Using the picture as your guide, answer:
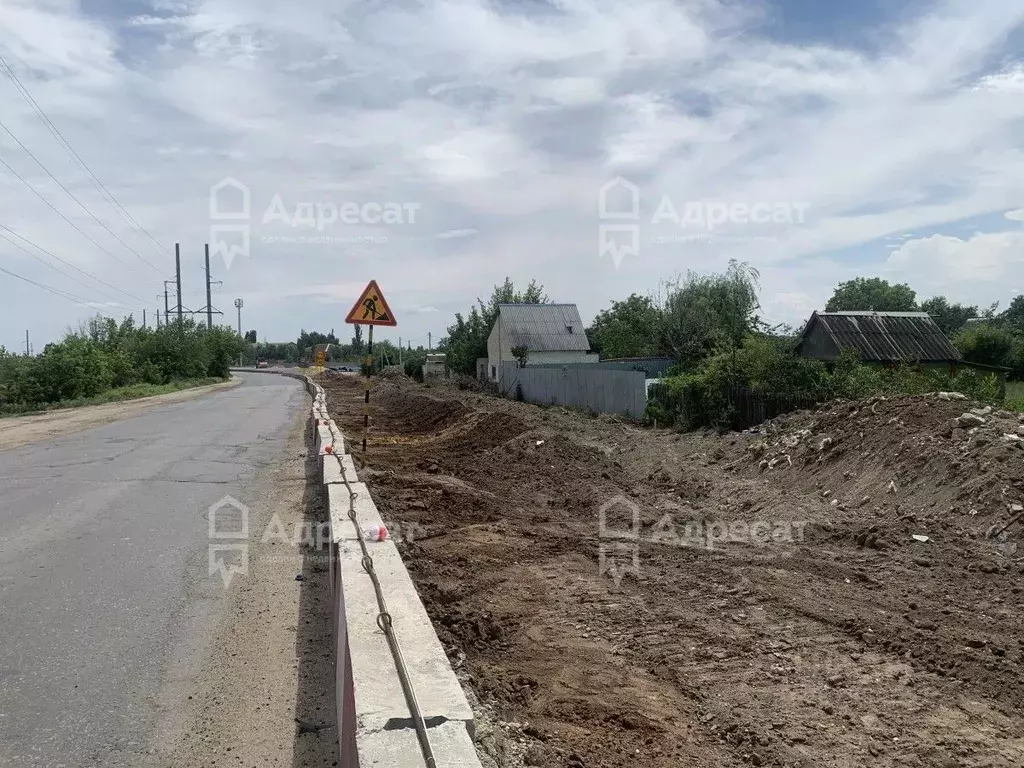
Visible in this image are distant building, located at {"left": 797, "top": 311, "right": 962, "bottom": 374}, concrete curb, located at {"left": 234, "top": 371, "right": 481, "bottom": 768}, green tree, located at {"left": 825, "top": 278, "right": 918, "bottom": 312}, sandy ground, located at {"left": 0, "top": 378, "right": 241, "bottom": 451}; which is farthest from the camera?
green tree, located at {"left": 825, "top": 278, "right": 918, "bottom": 312}

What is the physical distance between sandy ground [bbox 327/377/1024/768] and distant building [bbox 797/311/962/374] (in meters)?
17.8

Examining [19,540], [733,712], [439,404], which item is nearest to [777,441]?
[733,712]

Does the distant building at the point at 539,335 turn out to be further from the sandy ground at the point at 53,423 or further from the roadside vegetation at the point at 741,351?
the sandy ground at the point at 53,423

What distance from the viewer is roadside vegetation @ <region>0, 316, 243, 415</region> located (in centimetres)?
3341

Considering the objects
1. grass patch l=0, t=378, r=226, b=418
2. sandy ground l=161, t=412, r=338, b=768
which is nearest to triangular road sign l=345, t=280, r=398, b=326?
sandy ground l=161, t=412, r=338, b=768

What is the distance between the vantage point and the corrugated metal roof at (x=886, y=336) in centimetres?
2881

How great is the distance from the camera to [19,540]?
769 centimetres

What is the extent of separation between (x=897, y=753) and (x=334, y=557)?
3.95 meters

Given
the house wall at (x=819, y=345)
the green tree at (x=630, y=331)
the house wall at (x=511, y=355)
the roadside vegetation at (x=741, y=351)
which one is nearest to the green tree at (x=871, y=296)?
the roadside vegetation at (x=741, y=351)

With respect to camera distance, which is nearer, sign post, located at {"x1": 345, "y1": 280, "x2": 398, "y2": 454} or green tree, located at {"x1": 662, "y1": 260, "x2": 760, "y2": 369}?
sign post, located at {"x1": 345, "y1": 280, "x2": 398, "y2": 454}

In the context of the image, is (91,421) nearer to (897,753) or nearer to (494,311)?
(897,753)

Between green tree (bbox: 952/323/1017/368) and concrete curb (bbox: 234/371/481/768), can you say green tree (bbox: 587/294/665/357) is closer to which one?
green tree (bbox: 952/323/1017/368)

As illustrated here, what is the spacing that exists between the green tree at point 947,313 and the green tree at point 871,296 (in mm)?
1890

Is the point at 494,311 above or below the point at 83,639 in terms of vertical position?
above
